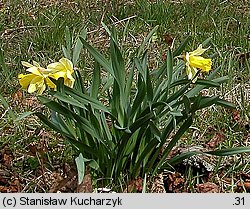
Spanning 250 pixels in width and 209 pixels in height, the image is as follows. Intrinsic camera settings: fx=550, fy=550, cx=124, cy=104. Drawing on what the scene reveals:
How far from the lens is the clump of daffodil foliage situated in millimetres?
1923

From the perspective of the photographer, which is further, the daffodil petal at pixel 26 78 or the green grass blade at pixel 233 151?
the green grass blade at pixel 233 151

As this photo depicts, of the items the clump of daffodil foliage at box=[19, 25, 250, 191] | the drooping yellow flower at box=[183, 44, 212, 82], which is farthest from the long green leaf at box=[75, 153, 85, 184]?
the drooping yellow flower at box=[183, 44, 212, 82]

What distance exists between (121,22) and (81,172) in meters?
2.07

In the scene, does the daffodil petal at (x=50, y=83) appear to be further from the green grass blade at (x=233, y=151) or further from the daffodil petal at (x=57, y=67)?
the green grass blade at (x=233, y=151)

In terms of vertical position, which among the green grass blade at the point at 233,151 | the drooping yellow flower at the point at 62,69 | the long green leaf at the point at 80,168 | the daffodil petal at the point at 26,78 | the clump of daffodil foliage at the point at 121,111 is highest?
the drooping yellow flower at the point at 62,69

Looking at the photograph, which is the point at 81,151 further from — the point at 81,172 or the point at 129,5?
the point at 129,5

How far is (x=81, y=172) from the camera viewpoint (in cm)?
186

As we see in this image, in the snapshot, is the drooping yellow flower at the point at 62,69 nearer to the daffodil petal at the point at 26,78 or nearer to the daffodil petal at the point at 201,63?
the daffodil petal at the point at 26,78

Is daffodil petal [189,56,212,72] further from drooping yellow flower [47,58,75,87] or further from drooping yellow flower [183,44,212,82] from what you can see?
drooping yellow flower [47,58,75,87]

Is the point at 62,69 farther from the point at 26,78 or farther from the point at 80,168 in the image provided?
the point at 80,168

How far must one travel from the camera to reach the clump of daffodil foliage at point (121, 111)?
6.31ft

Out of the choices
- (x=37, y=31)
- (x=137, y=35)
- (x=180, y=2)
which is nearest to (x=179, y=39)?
(x=137, y=35)

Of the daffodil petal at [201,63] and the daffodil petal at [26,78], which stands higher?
the daffodil petal at [201,63]

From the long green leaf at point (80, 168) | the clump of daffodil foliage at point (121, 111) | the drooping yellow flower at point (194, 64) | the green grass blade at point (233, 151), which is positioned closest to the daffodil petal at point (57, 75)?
the clump of daffodil foliage at point (121, 111)
